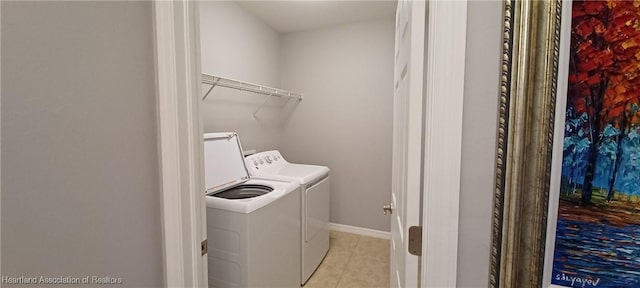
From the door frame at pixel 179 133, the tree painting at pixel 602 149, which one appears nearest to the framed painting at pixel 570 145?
the tree painting at pixel 602 149

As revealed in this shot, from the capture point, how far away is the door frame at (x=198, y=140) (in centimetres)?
63

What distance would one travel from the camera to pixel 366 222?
2.99 meters

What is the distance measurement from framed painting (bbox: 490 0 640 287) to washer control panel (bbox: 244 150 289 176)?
194 centimetres

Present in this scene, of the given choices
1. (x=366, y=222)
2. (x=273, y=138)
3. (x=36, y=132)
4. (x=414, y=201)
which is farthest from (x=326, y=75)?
(x=36, y=132)

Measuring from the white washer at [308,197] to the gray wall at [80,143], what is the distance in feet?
4.34

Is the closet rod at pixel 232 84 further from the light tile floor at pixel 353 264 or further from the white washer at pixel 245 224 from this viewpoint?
the light tile floor at pixel 353 264

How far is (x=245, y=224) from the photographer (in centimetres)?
147

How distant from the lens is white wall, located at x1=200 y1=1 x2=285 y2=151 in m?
2.15

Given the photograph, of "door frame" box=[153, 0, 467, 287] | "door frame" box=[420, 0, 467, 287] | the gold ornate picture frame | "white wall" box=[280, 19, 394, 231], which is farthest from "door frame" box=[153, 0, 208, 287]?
"white wall" box=[280, 19, 394, 231]

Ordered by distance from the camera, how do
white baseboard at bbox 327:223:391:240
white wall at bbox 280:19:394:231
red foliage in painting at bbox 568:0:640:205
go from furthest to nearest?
white baseboard at bbox 327:223:391:240 < white wall at bbox 280:19:394:231 < red foliage in painting at bbox 568:0:640:205

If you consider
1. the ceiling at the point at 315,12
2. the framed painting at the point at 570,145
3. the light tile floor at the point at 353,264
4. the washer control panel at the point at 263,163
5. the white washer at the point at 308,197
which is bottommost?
the light tile floor at the point at 353,264

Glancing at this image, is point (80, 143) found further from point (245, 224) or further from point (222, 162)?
point (222, 162)

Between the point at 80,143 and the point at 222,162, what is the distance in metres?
1.37

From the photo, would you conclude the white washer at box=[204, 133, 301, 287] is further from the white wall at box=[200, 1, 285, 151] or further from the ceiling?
the ceiling
